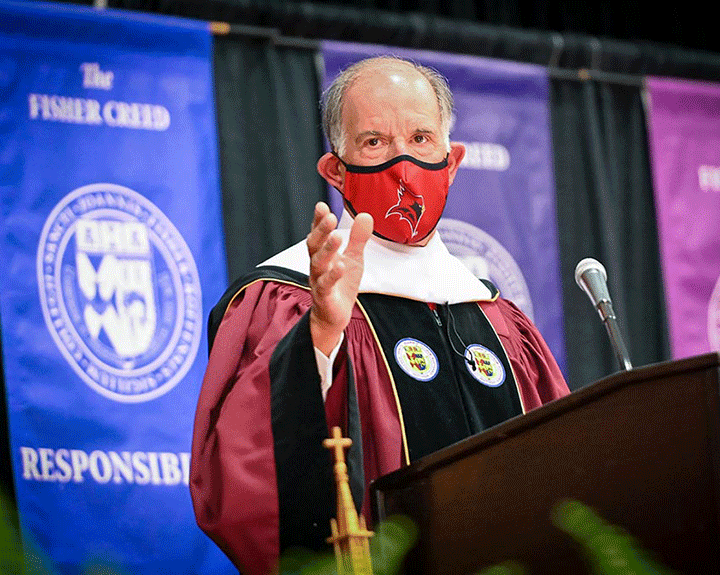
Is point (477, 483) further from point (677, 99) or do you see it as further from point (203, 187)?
point (677, 99)

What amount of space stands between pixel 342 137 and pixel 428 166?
277mm

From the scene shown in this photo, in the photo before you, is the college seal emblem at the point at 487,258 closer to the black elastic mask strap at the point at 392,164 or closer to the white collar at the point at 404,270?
the white collar at the point at 404,270

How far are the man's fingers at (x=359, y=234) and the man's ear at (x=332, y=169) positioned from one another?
911 millimetres

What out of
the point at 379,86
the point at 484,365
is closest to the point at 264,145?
the point at 379,86

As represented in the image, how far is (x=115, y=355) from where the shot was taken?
4855mm

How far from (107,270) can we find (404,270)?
171cm

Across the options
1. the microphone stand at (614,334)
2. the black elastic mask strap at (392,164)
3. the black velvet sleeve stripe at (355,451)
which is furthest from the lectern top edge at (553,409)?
the black elastic mask strap at (392,164)

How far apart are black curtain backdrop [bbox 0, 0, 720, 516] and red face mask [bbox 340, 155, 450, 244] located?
2.04 meters

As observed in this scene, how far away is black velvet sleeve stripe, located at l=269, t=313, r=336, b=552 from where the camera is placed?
9.43 ft

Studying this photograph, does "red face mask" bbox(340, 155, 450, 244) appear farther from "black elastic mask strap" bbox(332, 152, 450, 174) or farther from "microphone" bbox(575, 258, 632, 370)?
"microphone" bbox(575, 258, 632, 370)

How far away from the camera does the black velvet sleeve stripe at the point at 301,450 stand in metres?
2.88

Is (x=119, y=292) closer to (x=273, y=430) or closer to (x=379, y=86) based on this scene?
(x=379, y=86)

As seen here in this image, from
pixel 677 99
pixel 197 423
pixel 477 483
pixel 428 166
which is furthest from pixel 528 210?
pixel 477 483

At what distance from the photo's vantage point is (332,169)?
12.2 feet
